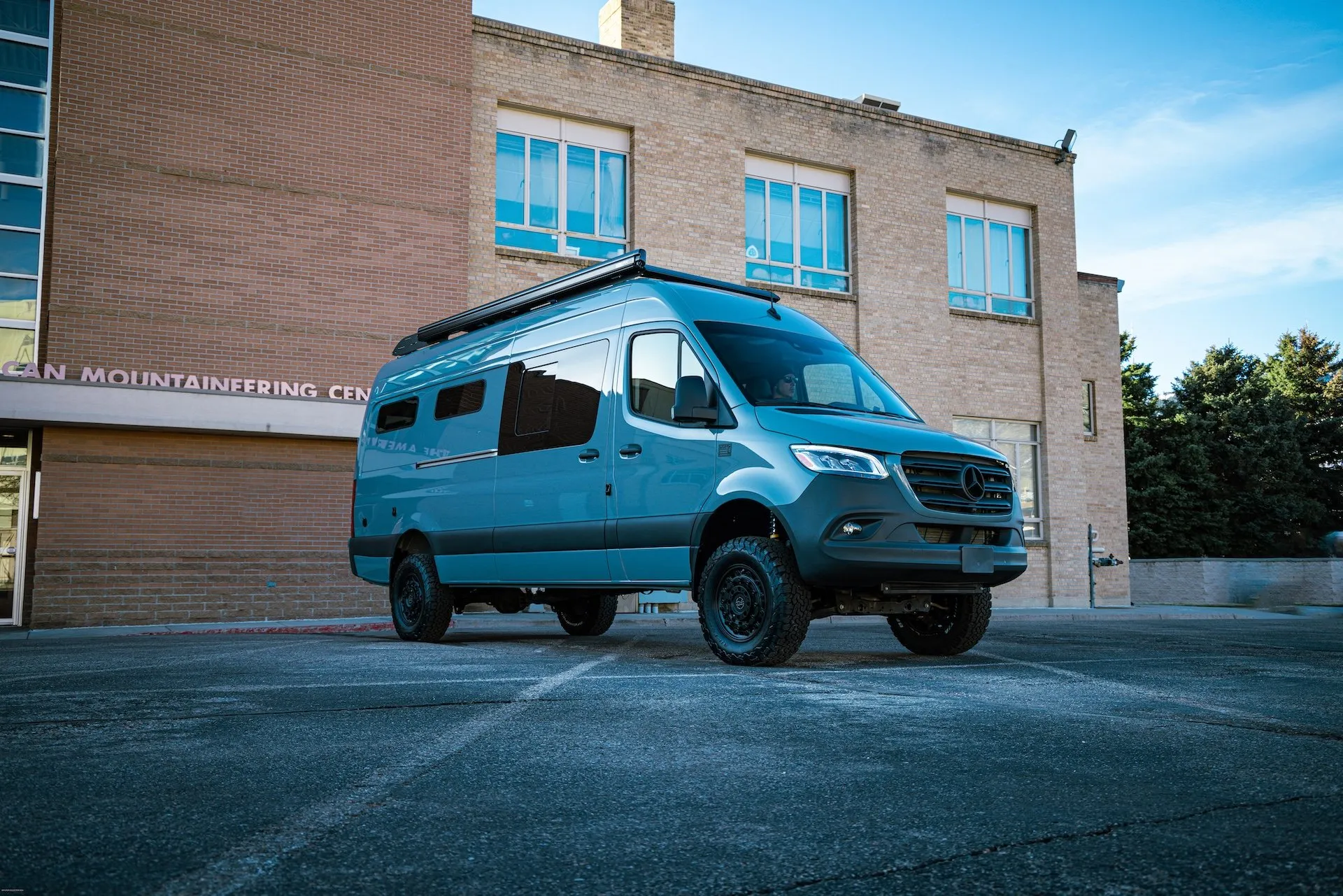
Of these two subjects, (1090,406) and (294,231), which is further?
(1090,406)

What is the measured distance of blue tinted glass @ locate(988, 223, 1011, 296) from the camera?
947 inches

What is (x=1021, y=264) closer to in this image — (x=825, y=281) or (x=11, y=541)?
(x=825, y=281)

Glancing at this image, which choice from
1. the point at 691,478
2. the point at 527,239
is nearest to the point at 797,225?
the point at 527,239

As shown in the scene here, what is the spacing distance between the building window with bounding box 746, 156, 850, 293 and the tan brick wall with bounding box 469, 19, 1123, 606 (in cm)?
31

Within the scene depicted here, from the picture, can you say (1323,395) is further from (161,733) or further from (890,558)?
(161,733)

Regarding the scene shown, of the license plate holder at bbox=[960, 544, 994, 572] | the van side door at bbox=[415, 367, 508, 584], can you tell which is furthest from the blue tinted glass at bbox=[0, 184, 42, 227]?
the license plate holder at bbox=[960, 544, 994, 572]

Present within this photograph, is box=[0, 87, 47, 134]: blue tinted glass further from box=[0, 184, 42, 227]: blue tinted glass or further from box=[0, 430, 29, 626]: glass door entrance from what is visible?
box=[0, 430, 29, 626]: glass door entrance

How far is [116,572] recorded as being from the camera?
16188 millimetres

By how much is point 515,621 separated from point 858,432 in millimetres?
9687

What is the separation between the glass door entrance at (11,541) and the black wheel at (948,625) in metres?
12.8

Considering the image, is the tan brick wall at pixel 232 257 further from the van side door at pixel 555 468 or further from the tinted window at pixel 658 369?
the tinted window at pixel 658 369

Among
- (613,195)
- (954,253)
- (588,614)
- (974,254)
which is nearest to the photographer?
(588,614)

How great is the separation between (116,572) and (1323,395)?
5610 cm

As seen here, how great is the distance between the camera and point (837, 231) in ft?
73.7
